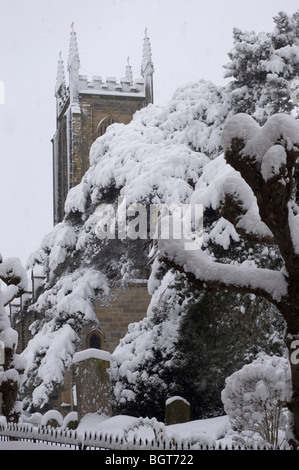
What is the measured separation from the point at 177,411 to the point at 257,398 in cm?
560

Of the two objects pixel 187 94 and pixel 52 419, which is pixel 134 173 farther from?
pixel 52 419

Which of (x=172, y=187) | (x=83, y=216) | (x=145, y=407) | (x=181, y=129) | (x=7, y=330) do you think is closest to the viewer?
(x=7, y=330)

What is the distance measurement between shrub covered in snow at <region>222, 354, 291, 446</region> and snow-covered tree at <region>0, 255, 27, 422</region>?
11.6 feet

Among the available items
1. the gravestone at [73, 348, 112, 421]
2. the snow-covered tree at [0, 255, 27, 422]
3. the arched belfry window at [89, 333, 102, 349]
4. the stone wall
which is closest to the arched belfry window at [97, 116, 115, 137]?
the arched belfry window at [89, 333, 102, 349]

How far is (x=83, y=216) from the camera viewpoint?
22031 mm

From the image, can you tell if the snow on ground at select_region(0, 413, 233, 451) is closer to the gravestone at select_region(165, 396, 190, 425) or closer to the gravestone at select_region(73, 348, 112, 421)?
the gravestone at select_region(73, 348, 112, 421)

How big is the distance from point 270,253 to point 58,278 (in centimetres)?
874

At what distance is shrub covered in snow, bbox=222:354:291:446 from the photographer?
1047 centimetres

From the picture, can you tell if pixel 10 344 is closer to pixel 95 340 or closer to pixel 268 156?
pixel 268 156

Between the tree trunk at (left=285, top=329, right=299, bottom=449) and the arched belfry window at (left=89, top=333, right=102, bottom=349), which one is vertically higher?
the arched belfry window at (left=89, top=333, right=102, bottom=349)

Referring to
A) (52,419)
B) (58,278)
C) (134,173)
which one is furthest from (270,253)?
(58,278)

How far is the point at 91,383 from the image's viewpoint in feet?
56.6

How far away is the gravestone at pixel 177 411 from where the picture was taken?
51.7ft

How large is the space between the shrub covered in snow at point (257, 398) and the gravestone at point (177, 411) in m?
5.06
